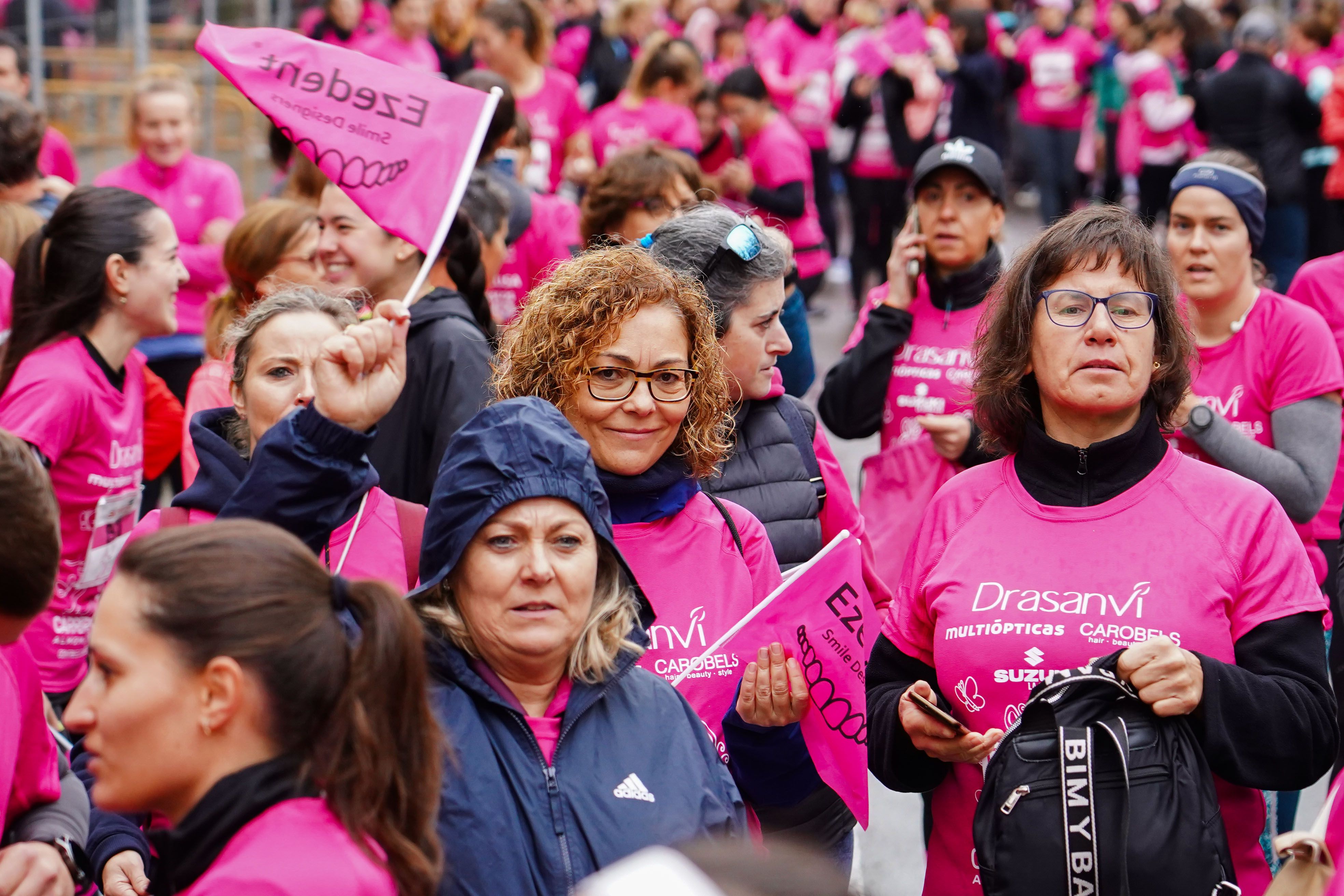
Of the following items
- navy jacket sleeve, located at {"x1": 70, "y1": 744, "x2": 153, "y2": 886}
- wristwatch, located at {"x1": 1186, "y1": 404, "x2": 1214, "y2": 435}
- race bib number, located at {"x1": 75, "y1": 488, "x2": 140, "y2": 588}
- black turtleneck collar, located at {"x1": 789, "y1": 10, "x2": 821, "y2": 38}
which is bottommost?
race bib number, located at {"x1": 75, "y1": 488, "x2": 140, "y2": 588}

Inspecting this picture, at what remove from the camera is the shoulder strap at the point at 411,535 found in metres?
3.34

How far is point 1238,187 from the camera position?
4.58m

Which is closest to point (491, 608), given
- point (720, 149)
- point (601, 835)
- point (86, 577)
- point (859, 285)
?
point (601, 835)

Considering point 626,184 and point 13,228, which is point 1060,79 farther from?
point 13,228

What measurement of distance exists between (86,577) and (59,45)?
35.0 ft

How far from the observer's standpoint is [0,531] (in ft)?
8.36

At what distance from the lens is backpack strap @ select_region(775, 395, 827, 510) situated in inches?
148

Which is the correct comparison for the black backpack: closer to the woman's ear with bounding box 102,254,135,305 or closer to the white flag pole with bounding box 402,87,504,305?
the white flag pole with bounding box 402,87,504,305

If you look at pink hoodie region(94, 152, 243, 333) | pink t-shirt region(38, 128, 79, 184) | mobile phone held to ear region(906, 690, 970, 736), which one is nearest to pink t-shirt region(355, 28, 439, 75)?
pink t-shirt region(38, 128, 79, 184)

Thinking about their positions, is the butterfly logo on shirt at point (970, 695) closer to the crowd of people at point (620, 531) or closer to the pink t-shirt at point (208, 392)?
the crowd of people at point (620, 531)

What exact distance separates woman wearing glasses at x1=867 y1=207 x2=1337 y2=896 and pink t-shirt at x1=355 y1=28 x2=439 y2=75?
31.4 feet

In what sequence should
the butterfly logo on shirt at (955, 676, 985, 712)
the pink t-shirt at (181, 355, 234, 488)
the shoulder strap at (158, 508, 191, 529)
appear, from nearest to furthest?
1. the butterfly logo on shirt at (955, 676, 985, 712)
2. the shoulder strap at (158, 508, 191, 529)
3. the pink t-shirt at (181, 355, 234, 488)

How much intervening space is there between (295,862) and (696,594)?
129cm

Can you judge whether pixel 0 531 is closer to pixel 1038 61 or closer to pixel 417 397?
pixel 417 397
